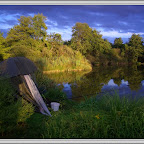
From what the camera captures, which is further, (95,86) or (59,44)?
(59,44)

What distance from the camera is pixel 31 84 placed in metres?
4.99

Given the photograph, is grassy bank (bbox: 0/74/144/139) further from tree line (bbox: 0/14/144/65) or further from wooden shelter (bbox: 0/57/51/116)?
tree line (bbox: 0/14/144/65)

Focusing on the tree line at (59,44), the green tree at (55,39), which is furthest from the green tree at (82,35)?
the green tree at (55,39)

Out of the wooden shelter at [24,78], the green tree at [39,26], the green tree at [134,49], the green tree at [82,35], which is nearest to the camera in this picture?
the wooden shelter at [24,78]

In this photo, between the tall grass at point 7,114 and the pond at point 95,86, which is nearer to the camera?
the tall grass at point 7,114

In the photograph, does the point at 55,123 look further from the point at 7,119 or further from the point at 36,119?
the point at 36,119

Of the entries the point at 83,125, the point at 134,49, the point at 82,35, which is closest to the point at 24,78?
the point at 83,125

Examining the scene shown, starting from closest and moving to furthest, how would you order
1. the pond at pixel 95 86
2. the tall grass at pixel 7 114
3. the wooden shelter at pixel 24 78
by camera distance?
the tall grass at pixel 7 114 < the wooden shelter at pixel 24 78 < the pond at pixel 95 86

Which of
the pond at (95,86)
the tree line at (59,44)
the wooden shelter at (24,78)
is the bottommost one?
the pond at (95,86)

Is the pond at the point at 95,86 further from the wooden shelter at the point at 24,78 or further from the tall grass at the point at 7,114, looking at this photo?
the tall grass at the point at 7,114

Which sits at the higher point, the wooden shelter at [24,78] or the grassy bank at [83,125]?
the wooden shelter at [24,78]

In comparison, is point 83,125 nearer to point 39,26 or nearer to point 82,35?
point 39,26

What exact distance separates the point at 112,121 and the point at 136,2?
2.80 m

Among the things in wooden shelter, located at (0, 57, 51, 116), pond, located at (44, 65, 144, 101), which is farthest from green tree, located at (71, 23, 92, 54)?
wooden shelter, located at (0, 57, 51, 116)
